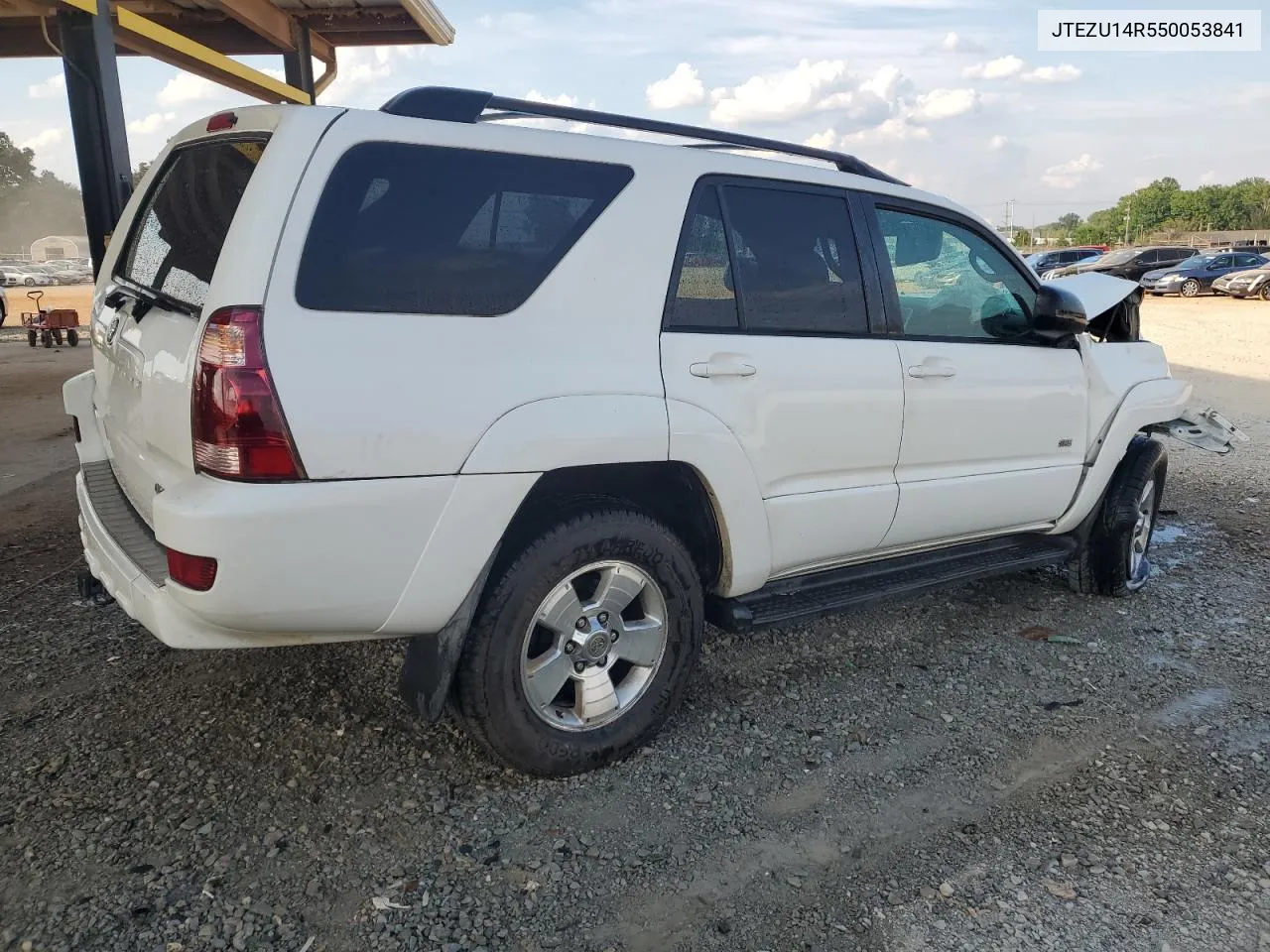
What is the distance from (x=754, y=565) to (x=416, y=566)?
1218 mm

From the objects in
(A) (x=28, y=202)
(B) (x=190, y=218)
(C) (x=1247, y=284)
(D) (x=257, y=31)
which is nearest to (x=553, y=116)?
(B) (x=190, y=218)

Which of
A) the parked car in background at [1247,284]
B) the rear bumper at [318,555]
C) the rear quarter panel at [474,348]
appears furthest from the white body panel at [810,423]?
the parked car in background at [1247,284]

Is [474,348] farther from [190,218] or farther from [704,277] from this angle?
[190,218]

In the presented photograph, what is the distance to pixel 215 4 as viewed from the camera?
29.3ft

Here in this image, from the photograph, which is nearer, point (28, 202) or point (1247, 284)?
point (1247, 284)

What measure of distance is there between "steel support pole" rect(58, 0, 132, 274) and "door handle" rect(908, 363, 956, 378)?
6.32 meters

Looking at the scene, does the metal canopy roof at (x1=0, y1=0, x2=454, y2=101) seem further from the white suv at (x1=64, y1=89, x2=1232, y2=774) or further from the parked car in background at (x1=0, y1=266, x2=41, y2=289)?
the parked car in background at (x1=0, y1=266, x2=41, y2=289)

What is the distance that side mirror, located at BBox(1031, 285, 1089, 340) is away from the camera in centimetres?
399

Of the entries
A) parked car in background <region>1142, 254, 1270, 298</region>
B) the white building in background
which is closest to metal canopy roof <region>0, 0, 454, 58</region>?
parked car in background <region>1142, 254, 1270, 298</region>

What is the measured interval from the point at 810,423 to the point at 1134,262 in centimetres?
3572

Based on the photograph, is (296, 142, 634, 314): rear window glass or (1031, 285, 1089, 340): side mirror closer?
(296, 142, 634, 314): rear window glass

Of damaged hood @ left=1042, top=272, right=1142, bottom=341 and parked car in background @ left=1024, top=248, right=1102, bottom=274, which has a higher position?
parked car in background @ left=1024, top=248, right=1102, bottom=274

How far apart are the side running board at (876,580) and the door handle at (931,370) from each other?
751 millimetres

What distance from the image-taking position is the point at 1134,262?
3375cm
